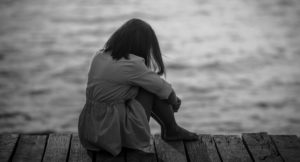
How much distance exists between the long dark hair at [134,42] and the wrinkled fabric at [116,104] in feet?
0.20

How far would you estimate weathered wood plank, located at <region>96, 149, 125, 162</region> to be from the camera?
3.71 meters

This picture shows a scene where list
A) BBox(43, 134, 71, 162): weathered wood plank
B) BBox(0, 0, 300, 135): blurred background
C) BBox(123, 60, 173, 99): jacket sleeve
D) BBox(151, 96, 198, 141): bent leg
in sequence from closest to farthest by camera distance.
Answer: BBox(123, 60, 173, 99): jacket sleeve, BBox(43, 134, 71, 162): weathered wood plank, BBox(151, 96, 198, 141): bent leg, BBox(0, 0, 300, 135): blurred background

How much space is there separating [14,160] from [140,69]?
38.3 inches

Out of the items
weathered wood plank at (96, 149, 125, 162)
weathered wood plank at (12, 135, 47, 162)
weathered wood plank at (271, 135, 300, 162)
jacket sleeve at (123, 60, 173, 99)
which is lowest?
weathered wood plank at (12, 135, 47, 162)

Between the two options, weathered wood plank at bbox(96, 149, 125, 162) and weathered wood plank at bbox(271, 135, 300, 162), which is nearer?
weathered wood plank at bbox(96, 149, 125, 162)

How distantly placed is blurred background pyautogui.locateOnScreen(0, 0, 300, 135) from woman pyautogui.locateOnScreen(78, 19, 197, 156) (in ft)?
7.85

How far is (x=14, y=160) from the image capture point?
12.2 ft

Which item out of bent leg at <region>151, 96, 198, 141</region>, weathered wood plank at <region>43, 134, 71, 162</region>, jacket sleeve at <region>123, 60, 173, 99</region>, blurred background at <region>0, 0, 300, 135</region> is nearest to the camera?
jacket sleeve at <region>123, 60, 173, 99</region>

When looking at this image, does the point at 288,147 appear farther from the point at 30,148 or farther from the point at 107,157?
the point at 30,148

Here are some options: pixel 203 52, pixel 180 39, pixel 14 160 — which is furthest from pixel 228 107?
pixel 14 160

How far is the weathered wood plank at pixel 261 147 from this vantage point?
12.4ft

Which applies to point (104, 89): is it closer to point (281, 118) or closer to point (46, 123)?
point (46, 123)

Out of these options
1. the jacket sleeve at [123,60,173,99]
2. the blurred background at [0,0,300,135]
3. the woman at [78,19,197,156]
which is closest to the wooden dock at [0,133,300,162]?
the woman at [78,19,197,156]

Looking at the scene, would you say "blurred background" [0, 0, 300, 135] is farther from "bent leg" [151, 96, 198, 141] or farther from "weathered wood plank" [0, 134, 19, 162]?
"bent leg" [151, 96, 198, 141]
